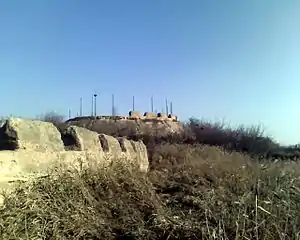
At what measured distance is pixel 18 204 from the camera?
16.3ft

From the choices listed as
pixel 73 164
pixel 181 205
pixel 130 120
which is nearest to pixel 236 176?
pixel 181 205

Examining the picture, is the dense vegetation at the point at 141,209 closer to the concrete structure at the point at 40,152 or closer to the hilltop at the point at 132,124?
the concrete structure at the point at 40,152

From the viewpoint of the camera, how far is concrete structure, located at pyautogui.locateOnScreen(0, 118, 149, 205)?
16.9ft

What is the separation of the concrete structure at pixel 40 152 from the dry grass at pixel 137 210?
0.64 feet

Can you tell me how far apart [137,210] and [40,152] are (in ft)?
5.07

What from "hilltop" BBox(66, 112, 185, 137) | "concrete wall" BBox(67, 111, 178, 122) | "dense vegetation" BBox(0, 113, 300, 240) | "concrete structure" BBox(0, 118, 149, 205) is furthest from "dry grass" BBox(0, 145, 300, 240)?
"concrete wall" BBox(67, 111, 178, 122)

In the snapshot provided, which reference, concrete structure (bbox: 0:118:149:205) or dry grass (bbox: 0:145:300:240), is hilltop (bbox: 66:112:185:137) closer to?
concrete structure (bbox: 0:118:149:205)

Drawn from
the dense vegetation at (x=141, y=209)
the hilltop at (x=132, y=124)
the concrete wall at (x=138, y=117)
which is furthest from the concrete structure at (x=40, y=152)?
the concrete wall at (x=138, y=117)

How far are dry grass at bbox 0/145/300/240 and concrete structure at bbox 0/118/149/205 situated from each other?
0.20 m

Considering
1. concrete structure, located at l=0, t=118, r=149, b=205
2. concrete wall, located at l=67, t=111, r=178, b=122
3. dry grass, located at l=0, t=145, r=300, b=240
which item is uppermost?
concrete wall, located at l=67, t=111, r=178, b=122

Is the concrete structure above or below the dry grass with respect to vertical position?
above

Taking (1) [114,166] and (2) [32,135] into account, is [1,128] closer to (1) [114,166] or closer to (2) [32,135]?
(2) [32,135]

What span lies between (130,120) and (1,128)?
1008 inches

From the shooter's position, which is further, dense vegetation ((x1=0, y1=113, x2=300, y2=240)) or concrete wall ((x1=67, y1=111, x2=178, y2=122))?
concrete wall ((x1=67, y1=111, x2=178, y2=122))
